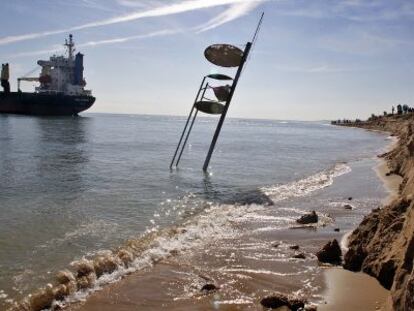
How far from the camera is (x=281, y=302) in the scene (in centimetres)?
635

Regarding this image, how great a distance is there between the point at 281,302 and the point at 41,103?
344 feet

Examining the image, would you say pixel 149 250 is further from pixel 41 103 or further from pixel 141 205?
pixel 41 103

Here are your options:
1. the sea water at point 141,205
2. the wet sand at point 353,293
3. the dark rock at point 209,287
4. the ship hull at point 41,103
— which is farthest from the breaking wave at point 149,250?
the ship hull at point 41,103

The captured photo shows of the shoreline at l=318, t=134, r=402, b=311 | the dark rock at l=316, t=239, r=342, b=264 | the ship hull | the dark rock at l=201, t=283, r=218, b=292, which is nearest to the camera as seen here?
the shoreline at l=318, t=134, r=402, b=311

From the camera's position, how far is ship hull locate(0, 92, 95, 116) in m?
102

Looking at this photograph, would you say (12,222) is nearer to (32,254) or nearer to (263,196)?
(32,254)

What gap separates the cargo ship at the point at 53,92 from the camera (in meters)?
103

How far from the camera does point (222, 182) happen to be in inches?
827

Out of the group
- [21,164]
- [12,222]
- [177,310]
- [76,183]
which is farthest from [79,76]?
[177,310]

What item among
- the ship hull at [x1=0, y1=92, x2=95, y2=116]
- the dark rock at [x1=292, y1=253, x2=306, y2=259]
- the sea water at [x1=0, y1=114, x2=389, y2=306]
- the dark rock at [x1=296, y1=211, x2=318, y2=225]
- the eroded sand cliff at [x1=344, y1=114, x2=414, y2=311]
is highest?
the ship hull at [x1=0, y1=92, x2=95, y2=116]

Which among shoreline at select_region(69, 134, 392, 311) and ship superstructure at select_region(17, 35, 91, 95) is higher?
ship superstructure at select_region(17, 35, 91, 95)

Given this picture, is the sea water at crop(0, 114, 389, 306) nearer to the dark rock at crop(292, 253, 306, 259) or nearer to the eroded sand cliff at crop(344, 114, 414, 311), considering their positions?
the dark rock at crop(292, 253, 306, 259)

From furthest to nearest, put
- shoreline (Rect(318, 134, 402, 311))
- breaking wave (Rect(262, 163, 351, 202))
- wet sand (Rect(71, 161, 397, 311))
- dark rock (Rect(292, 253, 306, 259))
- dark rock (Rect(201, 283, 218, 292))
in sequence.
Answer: breaking wave (Rect(262, 163, 351, 202)) → dark rock (Rect(292, 253, 306, 259)) → dark rock (Rect(201, 283, 218, 292)) → wet sand (Rect(71, 161, 397, 311)) → shoreline (Rect(318, 134, 402, 311))

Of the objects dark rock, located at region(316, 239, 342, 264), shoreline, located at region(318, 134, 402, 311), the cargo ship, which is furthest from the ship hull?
shoreline, located at region(318, 134, 402, 311)
